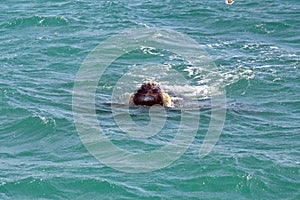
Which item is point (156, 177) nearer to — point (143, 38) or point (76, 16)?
point (143, 38)

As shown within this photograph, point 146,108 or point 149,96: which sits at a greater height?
point 149,96

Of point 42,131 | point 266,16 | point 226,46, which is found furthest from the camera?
point 266,16

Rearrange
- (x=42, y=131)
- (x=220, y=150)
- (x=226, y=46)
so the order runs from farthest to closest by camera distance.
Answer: (x=226, y=46) → (x=42, y=131) → (x=220, y=150)

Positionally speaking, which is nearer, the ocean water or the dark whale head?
the ocean water

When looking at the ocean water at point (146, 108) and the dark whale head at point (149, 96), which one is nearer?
the ocean water at point (146, 108)

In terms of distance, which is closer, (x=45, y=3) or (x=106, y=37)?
(x=106, y=37)

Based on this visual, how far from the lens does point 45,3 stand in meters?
46.8

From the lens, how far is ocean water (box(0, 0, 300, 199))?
23.1 m

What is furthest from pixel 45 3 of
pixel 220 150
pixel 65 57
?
pixel 220 150

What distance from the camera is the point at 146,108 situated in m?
29.3

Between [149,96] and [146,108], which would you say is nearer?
[146,108]

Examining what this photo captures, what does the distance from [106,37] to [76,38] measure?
156 cm

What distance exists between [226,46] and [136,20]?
22.3 feet

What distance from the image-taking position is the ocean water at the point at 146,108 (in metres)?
23.1
